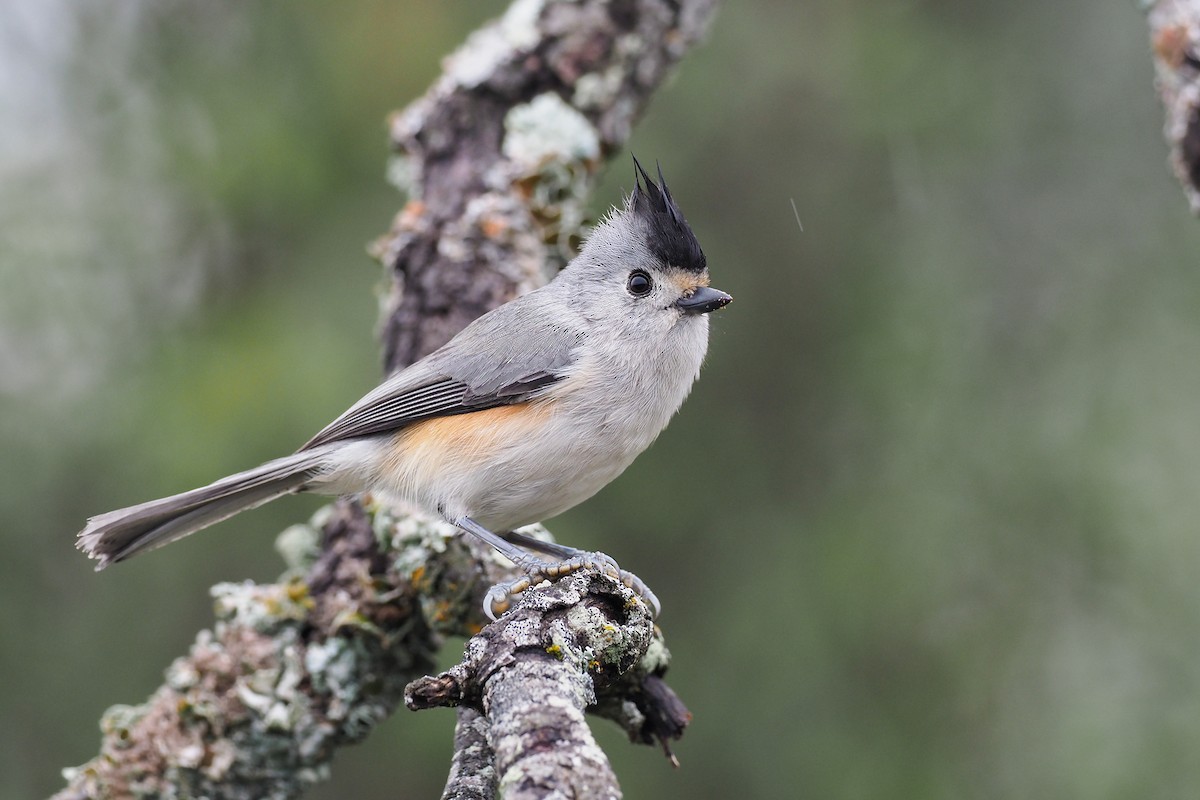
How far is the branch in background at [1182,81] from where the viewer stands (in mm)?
2836

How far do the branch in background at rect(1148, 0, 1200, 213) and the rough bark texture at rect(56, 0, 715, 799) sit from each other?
1558 mm

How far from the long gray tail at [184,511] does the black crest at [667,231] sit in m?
1.21

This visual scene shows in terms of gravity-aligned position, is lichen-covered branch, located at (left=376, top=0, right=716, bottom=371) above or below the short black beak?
above

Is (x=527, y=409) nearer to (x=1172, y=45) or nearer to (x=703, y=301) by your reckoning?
(x=703, y=301)

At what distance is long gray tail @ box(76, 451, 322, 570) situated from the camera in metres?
3.01

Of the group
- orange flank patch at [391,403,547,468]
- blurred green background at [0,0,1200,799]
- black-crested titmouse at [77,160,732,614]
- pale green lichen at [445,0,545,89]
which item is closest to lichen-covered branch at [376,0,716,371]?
pale green lichen at [445,0,545,89]

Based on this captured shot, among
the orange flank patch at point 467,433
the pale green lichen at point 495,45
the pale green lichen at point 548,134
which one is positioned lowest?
the orange flank patch at point 467,433

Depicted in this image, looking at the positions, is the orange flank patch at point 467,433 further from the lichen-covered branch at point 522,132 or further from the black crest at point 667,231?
the black crest at point 667,231

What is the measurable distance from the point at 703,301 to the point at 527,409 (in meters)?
0.61

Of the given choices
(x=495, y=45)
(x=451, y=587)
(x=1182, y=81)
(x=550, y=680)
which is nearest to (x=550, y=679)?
(x=550, y=680)

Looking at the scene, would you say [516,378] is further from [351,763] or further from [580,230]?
[351,763]

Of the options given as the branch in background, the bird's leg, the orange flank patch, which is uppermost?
the orange flank patch

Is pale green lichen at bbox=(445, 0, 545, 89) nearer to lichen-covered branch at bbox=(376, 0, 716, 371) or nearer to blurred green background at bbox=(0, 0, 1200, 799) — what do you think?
lichen-covered branch at bbox=(376, 0, 716, 371)

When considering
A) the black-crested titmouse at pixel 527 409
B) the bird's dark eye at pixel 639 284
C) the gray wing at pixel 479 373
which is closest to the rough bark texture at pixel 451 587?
the black-crested titmouse at pixel 527 409
